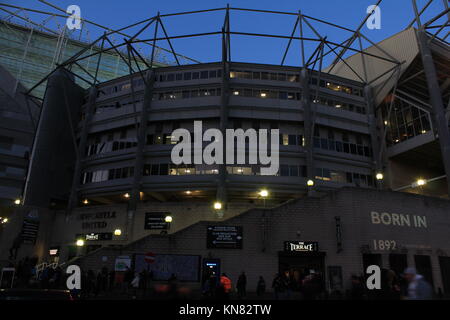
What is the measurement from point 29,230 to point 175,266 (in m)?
23.6

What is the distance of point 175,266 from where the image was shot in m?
23.7

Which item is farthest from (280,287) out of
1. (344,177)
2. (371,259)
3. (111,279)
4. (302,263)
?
(344,177)

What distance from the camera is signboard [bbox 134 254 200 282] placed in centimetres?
2341

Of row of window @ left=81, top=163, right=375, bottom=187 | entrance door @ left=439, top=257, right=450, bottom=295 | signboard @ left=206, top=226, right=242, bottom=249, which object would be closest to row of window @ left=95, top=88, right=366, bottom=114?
row of window @ left=81, top=163, right=375, bottom=187

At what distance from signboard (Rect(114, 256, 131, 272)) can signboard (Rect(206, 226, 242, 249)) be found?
5719 mm

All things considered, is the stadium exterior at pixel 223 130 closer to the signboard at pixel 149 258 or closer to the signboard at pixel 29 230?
the signboard at pixel 29 230

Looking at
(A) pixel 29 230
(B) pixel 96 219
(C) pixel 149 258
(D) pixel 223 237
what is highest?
(B) pixel 96 219

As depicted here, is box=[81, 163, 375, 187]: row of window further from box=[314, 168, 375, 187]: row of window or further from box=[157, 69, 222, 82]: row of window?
box=[157, 69, 222, 82]: row of window

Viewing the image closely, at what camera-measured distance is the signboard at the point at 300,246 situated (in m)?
24.5

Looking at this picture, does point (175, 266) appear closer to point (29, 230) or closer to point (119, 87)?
point (29, 230)

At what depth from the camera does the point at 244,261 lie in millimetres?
24109

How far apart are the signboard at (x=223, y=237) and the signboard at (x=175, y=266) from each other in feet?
5.12

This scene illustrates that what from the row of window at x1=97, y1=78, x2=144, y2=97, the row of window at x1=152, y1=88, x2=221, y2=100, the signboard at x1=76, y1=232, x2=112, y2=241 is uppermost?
the row of window at x1=97, y1=78, x2=144, y2=97
